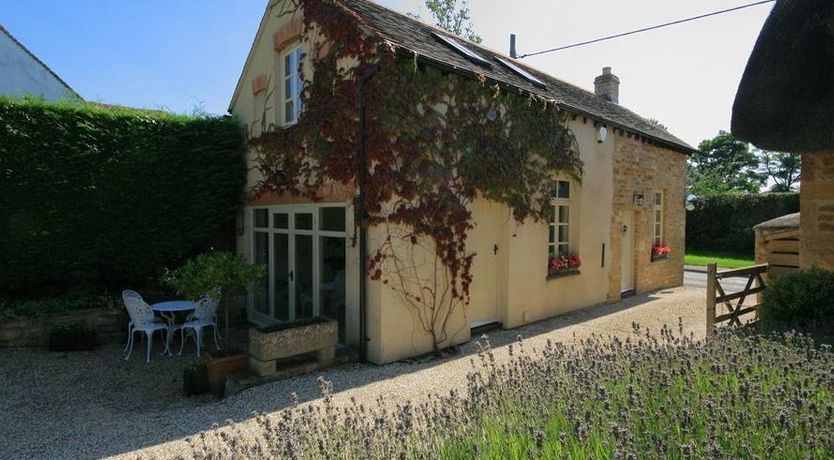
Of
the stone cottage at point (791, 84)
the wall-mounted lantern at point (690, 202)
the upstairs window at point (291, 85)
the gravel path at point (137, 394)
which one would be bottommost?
the gravel path at point (137, 394)

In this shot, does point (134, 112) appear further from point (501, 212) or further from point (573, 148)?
point (573, 148)

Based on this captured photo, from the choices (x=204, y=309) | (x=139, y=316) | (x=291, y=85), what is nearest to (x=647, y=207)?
(x=291, y=85)

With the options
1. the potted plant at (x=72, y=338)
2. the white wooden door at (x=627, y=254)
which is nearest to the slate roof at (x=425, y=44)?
the white wooden door at (x=627, y=254)

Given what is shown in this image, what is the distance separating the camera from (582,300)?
32.3ft

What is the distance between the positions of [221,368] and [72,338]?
11.6ft

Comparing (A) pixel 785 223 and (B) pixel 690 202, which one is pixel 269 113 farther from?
(B) pixel 690 202

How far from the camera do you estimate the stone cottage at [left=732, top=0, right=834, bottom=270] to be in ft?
14.6

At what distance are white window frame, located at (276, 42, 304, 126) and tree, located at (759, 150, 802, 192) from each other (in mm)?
46236

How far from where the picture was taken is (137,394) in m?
5.93

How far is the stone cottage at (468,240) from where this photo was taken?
676cm

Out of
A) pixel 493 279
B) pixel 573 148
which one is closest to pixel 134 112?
pixel 493 279

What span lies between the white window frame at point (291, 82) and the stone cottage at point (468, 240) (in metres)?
0.02

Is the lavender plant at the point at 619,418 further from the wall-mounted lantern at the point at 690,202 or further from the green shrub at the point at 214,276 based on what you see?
the wall-mounted lantern at the point at 690,202

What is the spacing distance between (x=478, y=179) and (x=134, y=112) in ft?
21.0
